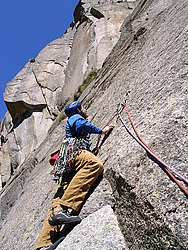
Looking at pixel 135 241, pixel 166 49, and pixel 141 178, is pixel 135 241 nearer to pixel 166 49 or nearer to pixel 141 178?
pixel 141 178

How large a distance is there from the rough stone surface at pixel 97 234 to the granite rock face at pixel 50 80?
12572mm

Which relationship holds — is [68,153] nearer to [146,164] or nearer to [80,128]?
[80,128]

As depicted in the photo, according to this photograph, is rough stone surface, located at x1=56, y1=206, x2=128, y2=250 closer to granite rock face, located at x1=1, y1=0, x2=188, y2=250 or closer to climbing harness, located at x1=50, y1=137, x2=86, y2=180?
granite rock face, located at x1=1, y1=0, x2=188, y2=250

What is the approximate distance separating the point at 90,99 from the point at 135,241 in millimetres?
6612

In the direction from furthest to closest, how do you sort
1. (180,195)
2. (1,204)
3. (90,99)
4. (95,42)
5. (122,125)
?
(95,42) → (1,204) → (90,99) → (122,125) → (180,195)

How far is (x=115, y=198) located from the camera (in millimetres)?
3592

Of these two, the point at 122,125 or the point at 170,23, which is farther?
the point at 170,23

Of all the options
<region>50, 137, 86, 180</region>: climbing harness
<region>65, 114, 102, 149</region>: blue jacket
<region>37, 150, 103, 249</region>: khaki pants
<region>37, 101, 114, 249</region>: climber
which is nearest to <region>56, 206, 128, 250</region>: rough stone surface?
<region>37, 101, 114, 249</region>: climber

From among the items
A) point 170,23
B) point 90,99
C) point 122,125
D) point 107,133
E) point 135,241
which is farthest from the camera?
point 90,99

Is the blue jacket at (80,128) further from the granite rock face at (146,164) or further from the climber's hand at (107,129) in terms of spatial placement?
the granite rock face at (146,164)

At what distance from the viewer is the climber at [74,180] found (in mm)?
3662

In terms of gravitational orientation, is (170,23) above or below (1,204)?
above

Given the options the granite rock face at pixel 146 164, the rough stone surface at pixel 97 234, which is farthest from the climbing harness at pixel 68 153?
the rough stone surface at pixel 97 234

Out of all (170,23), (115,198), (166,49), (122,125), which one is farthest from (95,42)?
(115,198)
